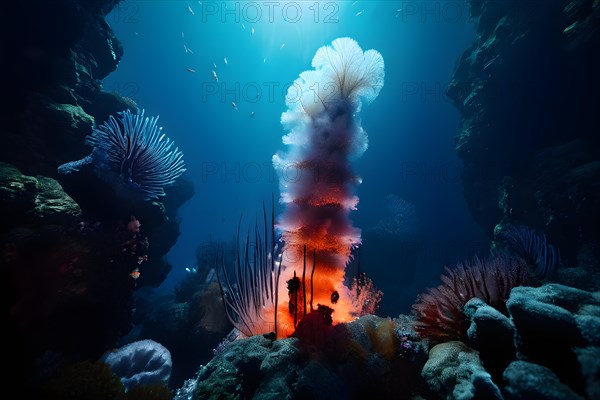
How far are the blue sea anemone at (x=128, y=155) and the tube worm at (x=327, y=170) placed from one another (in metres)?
2.94

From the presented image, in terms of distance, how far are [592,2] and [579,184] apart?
6411 millimetres

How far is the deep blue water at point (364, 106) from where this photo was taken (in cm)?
3362

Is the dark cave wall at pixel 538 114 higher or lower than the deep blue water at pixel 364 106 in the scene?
lower

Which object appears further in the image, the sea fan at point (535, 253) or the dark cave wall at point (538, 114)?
the dark cave wall at point (538, 114)

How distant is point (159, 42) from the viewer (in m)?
44.3

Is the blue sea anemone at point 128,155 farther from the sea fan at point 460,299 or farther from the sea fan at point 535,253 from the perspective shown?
the sea fan at point 535,253

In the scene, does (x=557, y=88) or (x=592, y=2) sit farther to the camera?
(x=557, y=88)

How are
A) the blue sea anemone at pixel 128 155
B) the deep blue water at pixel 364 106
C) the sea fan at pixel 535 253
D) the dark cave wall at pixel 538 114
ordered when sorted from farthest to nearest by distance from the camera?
the deep blue water at pixel 364 106
the dark cave wall at pixel 538 114
the sea fan at pixel 535 253
the blue sea anemone at pixel 128 155

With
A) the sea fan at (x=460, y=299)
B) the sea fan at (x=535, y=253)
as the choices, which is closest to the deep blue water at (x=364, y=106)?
the sea fan at (x=535, y=253)

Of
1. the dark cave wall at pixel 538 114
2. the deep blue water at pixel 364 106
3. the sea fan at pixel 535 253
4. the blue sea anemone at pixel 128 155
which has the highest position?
the deep blue water at pixel 364 106

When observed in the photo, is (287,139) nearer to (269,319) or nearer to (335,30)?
(269,319)

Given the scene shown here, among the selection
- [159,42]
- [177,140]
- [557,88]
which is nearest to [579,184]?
[557,88]

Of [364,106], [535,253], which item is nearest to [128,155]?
[535,253]

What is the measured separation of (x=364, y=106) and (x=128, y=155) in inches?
877
